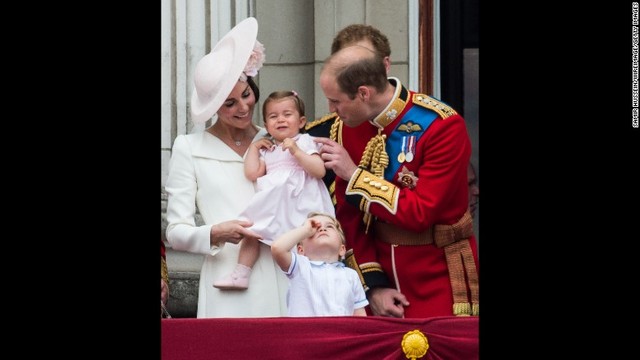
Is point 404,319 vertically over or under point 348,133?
under

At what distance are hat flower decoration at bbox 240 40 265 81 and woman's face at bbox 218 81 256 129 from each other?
0.11 ft

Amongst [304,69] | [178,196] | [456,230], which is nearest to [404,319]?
[456,230]

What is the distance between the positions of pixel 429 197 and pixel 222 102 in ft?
2.47

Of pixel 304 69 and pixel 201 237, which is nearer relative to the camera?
pixel 201 237

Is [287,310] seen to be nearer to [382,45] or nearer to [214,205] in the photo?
[214,205]

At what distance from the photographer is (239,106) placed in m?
7.16

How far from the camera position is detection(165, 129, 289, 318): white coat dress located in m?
7.18

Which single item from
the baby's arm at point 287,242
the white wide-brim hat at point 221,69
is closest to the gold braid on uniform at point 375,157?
the baby's arm at point 287,242

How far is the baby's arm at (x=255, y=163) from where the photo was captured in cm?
717

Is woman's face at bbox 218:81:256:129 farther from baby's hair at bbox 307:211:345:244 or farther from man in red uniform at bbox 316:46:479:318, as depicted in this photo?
baby's hair at bbox 307:211:345:244

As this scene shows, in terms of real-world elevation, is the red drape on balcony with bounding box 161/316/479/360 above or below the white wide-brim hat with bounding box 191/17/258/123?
below

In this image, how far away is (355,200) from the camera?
A: 713cm

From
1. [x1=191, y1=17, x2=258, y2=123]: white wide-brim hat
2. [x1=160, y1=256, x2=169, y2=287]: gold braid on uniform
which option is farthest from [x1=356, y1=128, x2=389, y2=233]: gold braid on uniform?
[x1=160, y1=256, x2=169, y2=287]: gold braid on uniform

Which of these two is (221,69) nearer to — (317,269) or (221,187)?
(221,187)
